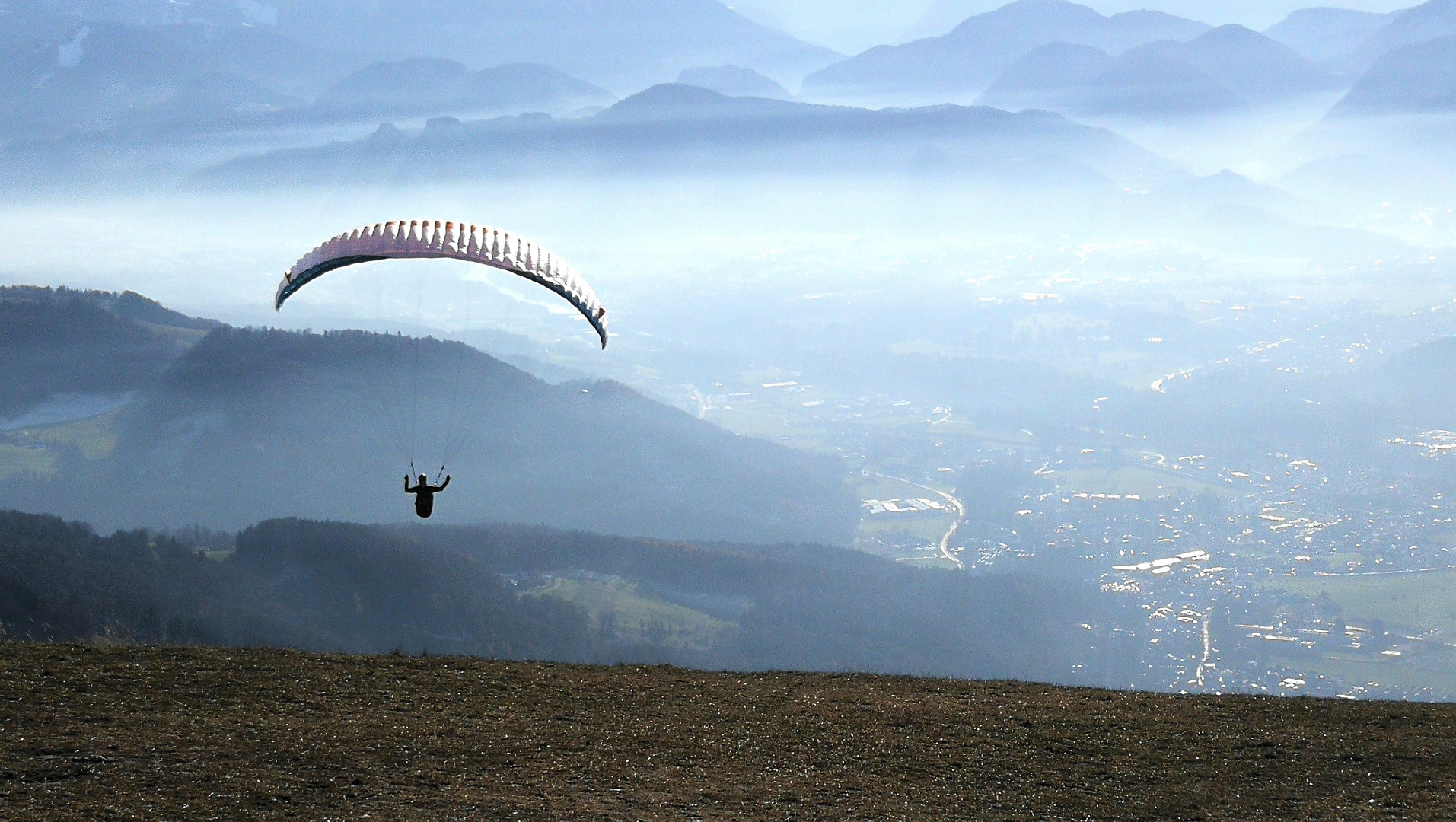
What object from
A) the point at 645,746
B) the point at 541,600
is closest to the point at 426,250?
the point at 645,746

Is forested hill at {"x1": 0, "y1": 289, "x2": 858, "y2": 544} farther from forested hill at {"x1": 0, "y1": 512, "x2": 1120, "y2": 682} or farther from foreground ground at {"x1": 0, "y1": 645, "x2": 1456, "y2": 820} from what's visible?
foreground ground at {"x1": 0, "y1": 645, "x2": 1456, "y2": 820}

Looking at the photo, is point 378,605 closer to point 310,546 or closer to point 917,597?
point 310,546

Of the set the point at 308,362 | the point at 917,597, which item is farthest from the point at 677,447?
the point at 917,597

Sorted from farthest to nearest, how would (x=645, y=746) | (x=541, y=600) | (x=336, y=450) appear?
(x=336, y=450) < (x=541, y=600) < (x=645, y=746)

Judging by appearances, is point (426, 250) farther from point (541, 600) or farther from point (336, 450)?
point (336, 450)

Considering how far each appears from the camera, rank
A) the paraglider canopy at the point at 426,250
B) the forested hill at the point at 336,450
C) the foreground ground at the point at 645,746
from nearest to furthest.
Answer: the foreground ground at the point at 645,746 → the paraglider canopy at the point at 426,250 → the forested hill at the point at 336,450

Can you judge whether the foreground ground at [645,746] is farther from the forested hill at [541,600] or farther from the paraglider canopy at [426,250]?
the forested hill at [541,600]

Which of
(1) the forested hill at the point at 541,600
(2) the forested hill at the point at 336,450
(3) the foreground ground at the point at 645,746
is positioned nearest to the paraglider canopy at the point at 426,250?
(3) the foreground ground at the point at 645,746
